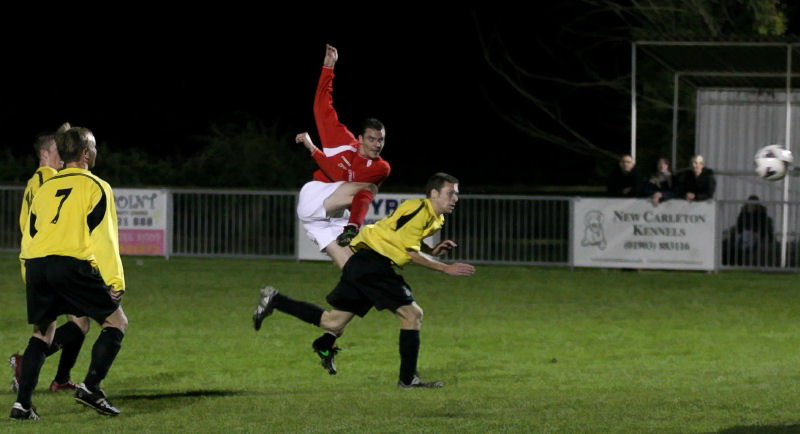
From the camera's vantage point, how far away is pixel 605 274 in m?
21.5

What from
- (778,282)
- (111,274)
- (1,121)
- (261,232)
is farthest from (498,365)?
(1,121)

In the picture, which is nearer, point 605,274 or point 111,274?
point 111,274

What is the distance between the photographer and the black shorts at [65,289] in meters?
8.58

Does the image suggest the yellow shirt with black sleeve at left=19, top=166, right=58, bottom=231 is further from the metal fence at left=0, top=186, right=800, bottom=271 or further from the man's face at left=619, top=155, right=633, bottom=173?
the man's face at left=619, top=155, right=633, bottom=173

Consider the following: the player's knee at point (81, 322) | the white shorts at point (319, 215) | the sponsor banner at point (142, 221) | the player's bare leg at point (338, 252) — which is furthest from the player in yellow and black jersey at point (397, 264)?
the sponsor banner at point (142, 221)

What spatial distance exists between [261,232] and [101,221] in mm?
15033

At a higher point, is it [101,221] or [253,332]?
[101,221]

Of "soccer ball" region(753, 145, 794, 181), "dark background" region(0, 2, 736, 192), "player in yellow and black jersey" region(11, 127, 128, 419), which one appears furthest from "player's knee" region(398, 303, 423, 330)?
"dark background" region(0, 2, 736, 192)

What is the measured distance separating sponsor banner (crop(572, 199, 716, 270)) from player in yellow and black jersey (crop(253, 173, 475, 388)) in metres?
11.0

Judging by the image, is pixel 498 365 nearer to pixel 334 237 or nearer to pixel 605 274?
pixel 334 237

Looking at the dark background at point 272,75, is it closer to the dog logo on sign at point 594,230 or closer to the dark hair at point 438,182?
the dog logo on sign at point 594,230

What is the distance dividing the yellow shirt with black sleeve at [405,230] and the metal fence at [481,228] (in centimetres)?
1155

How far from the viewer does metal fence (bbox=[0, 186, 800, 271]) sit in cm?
2177

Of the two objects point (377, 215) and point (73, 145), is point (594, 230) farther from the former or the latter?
point (73, 145)
